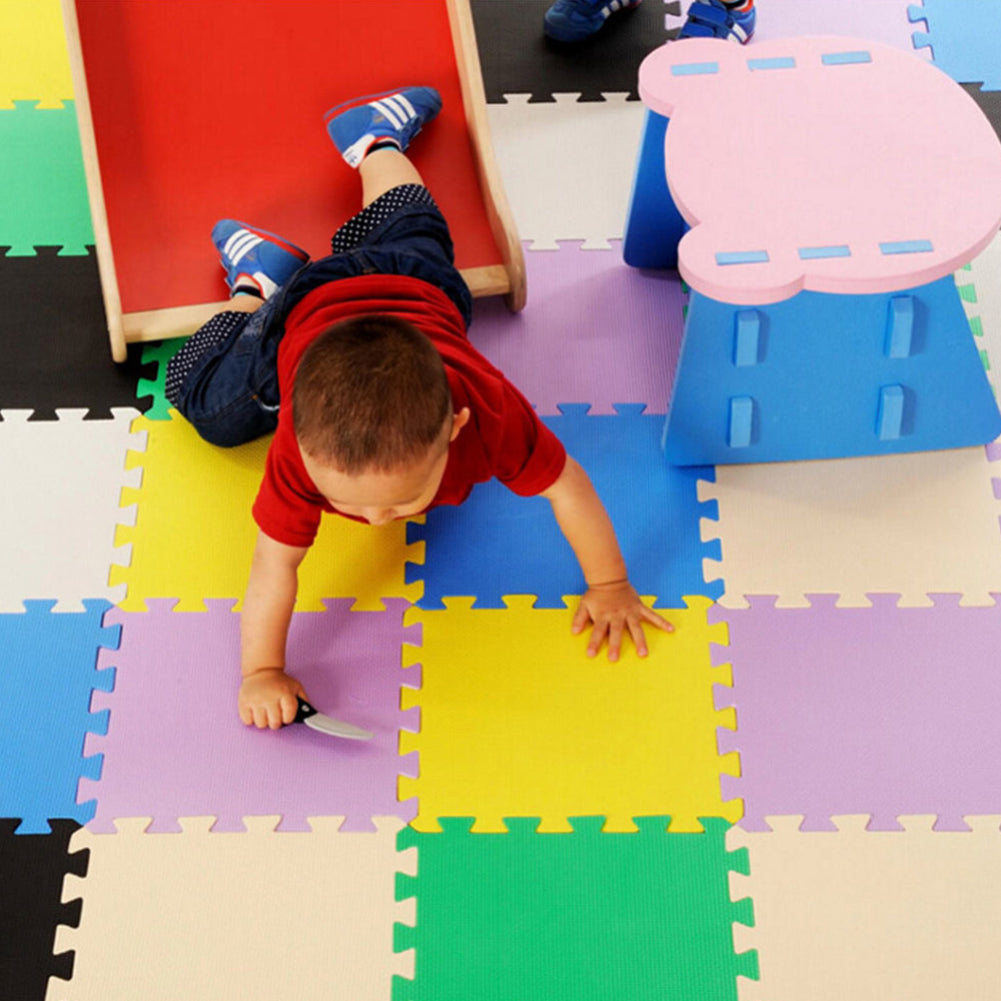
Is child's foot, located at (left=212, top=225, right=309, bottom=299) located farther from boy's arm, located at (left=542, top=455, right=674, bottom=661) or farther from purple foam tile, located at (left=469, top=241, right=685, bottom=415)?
boy's arm, located at (left=542, top=455, right=674, bottom=661)

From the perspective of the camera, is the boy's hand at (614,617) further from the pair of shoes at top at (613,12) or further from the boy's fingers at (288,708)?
the pair of shoes at top at (613,12)

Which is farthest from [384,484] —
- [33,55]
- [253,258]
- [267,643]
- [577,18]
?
[33,55]

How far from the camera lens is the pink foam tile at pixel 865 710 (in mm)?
1392

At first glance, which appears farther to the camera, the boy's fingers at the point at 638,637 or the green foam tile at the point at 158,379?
the green foam tile at the point at 158,379

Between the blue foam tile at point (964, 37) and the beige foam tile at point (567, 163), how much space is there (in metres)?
0.49

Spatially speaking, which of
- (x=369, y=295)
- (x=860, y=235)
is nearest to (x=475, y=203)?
(x=369, y=295)

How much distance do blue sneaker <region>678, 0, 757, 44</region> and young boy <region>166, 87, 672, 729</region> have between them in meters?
0.47

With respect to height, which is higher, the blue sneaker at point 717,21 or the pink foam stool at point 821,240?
the blue sneaker at point 717,21

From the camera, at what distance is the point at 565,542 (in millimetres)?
1560

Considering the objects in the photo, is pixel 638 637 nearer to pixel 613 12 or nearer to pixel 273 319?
pixel 273 319

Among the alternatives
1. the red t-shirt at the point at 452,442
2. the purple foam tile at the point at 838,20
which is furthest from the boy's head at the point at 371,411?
the purple foam tile at the point at 838,20

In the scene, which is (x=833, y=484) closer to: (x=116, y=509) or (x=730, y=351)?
(x=730, y=351)

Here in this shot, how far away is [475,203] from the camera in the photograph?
1752mm

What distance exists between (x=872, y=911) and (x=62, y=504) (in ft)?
3.53
